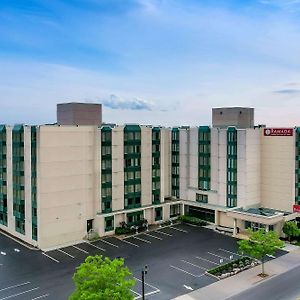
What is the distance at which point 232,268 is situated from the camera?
49.3 metres

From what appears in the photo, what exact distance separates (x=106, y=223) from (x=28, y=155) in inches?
643

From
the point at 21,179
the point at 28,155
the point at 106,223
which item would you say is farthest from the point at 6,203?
the point at 106,223

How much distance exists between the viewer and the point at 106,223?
212ft

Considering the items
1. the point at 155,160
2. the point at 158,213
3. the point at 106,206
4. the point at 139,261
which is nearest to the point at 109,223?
the point at 106,206

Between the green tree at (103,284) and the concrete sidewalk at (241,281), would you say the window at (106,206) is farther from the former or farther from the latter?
the green tree at (103,284)

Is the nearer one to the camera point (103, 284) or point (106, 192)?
point (103, 284)

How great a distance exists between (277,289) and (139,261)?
58.1ft

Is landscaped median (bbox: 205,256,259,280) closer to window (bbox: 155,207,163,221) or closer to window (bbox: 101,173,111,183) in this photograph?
window (bbox: 155,207,163,221)

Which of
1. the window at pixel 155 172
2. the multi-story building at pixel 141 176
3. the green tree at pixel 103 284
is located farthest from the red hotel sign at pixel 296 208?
the green tree at pixel 103 284


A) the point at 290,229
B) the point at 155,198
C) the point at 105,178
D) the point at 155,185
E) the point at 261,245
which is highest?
the point at 105,178

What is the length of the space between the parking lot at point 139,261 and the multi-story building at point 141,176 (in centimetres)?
400

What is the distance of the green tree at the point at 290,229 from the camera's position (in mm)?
60938

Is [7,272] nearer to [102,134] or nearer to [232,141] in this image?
[102,134]

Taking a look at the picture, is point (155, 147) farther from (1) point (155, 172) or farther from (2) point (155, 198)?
(2) point (155, 198)
